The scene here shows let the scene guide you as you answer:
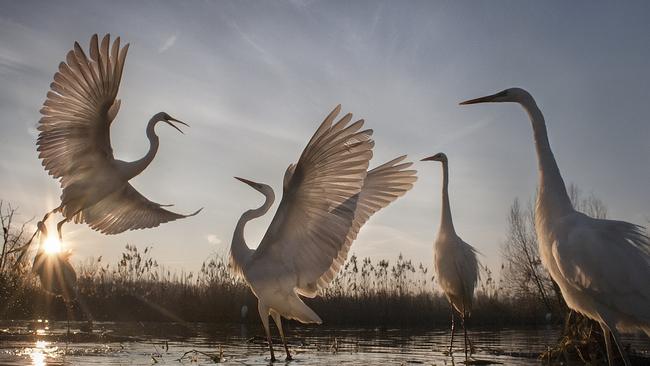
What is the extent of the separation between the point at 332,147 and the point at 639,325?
3195mm

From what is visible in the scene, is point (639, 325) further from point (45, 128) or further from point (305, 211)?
point (45, 128)

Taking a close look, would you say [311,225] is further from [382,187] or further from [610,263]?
[610,263]

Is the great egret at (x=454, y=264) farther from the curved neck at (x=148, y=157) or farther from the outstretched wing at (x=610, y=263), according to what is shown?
the curved neck at (x=148, y=157)

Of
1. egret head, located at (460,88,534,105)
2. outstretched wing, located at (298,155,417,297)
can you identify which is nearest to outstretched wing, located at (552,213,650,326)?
egret head, located at (460,88,534,105)

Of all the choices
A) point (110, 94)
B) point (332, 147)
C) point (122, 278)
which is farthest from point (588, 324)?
point (122, 278)

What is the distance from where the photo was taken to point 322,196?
5957 mm

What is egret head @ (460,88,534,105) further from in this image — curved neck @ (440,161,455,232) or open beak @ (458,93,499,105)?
curved neck @ (440,161,455,232)

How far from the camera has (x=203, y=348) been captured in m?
8.45

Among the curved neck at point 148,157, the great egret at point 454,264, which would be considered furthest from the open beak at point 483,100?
the curved neck at point 148,157

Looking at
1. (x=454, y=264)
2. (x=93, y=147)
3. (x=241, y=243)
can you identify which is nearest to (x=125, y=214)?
Result: (x=93, y=147)

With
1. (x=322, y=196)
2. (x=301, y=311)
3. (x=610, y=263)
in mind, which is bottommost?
(x=301, y=311)

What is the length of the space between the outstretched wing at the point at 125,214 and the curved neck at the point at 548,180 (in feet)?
21.0

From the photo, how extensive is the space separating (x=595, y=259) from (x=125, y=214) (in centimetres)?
778

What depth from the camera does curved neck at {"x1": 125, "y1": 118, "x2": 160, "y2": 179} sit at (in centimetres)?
899
